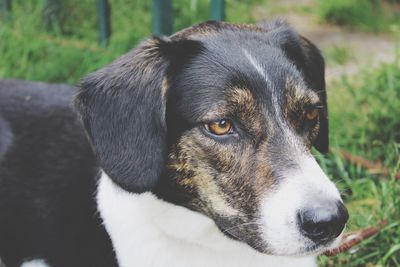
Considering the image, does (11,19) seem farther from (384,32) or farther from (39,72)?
(384,32)

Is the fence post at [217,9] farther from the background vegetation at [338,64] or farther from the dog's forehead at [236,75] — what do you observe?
the dog's forehead at [236,75]

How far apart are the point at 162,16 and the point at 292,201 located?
118 inches

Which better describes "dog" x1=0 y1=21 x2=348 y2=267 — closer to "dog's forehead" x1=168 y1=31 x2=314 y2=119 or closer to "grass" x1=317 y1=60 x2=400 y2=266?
"dog's forehead" x1=168 y1=31 x2=314 y2=119

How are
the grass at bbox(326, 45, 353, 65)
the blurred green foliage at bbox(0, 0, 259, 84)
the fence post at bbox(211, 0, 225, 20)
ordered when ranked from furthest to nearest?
1. the grass at bbox(326, 45, 353, 65)
2. the blurred green foliage at bbox(0, 0, 259, 84)
3. the fence post at bbox(211, 0, 225, 20)

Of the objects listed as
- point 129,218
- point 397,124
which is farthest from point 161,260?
point 397,124

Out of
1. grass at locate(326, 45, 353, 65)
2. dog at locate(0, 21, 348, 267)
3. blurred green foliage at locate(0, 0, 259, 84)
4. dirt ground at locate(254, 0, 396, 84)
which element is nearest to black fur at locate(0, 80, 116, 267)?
dog at locate(0, 21, 348, 267)

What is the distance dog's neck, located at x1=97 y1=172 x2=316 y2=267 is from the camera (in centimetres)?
323

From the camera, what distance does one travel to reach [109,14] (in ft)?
19.6

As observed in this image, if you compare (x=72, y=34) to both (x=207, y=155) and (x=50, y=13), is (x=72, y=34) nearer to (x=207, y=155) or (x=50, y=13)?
(x=50, y=13)

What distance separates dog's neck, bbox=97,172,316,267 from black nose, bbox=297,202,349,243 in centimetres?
53

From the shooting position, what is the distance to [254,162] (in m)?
2.91

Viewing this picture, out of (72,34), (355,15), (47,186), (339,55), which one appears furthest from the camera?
(355,15)

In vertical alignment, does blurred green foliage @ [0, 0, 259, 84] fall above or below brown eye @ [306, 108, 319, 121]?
below

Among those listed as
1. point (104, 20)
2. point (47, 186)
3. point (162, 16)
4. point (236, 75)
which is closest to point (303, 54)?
point (236, 75)
